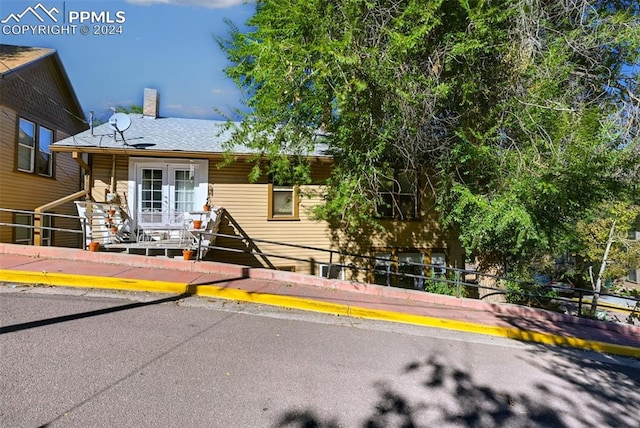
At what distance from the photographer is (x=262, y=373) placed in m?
3.62

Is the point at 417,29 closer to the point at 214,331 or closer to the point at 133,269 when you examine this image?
the point at 214,331

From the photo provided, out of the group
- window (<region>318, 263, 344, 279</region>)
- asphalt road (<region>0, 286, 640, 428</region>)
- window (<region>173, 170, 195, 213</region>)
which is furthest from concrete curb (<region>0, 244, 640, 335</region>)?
window (<region>318, 263, 344, 279</region>)

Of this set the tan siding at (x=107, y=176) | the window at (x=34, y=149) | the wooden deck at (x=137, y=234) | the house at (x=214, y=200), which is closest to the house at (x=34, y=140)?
the window at (x=34, y=149)

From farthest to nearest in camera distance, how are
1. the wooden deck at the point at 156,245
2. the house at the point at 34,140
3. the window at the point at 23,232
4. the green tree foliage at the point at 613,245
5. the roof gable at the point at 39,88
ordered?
the green tree foliage at the point at 613,245 < the window at the point at 23,232 < the roof gable at the point at 39,88 < the house at the point at 34,140 < the wooden deck at the point at 156,245

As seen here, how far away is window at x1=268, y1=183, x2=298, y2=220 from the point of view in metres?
10.7

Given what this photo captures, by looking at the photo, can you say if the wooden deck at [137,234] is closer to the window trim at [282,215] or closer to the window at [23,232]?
the window trim at [282,215]

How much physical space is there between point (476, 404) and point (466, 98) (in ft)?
19.4

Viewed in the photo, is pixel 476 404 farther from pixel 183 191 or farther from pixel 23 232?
pixel 23 232

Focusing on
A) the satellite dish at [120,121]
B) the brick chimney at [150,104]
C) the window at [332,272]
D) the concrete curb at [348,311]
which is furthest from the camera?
the brick chimney at [150,104]

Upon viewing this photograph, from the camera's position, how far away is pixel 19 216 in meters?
10.4

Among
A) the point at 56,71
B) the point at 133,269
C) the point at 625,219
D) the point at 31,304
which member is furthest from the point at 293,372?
the point at 625,219

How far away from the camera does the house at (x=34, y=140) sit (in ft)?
31.7

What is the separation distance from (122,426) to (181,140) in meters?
8.96

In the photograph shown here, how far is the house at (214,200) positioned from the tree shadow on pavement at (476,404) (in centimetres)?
483
